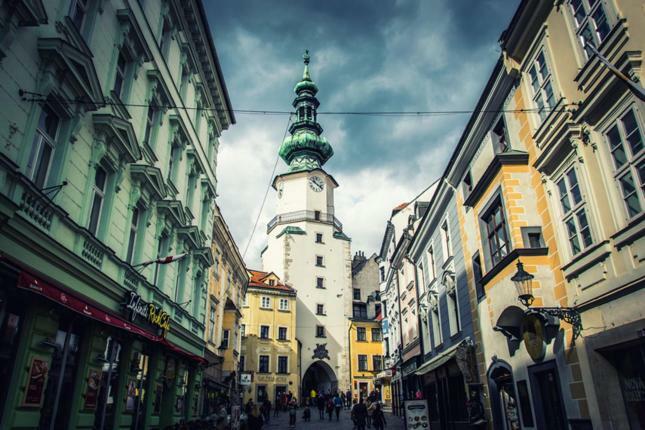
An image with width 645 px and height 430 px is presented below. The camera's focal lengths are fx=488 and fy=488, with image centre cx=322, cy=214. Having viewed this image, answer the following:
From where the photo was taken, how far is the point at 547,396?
37.4 feet

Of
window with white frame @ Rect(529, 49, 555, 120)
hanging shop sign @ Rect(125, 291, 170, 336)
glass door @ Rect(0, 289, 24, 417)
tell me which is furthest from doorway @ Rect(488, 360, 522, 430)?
glass door @ Rect(0, 289, 24, 417)

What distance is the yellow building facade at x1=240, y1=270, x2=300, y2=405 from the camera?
4684cm

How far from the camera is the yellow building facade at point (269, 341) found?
154ft

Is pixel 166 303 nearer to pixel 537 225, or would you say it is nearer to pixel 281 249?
pixel 537 225

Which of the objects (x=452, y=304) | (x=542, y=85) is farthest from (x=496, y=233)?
(x=452, y=304)

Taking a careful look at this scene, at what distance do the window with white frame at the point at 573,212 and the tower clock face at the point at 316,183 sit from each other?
48612 mm

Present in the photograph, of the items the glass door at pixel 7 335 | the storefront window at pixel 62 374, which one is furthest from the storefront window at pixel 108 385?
the glass door at pixel 7 335

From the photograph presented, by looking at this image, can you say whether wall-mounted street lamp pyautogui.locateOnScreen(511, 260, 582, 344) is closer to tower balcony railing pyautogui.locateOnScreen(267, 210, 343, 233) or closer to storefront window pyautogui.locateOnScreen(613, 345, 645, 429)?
storefront window pyautogui.locateOnScreen(613, 345, 645, 429)

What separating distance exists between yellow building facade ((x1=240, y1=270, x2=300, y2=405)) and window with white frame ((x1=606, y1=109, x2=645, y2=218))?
40.7 meters

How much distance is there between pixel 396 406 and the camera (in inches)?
1362

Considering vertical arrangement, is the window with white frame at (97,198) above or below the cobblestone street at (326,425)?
above

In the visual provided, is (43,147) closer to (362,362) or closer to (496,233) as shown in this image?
(496,233)

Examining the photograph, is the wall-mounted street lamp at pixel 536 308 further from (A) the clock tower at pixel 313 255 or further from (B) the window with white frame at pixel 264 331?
(A) the clock tower at pixel 313 255

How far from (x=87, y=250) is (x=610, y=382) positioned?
10.8 meters
